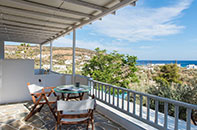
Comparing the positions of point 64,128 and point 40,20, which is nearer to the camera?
point 64,128

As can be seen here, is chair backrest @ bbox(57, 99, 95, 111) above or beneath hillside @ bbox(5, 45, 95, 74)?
beneath

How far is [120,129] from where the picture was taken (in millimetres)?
2873

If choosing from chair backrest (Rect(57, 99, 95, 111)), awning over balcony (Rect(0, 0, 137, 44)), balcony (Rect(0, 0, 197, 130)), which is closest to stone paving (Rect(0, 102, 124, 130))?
balcony (Rect(0, 0, 197, 130))

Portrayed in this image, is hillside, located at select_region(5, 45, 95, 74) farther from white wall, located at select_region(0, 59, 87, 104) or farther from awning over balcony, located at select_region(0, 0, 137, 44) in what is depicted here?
awning over balcony, located at select_region(0, 0, 137, 44)

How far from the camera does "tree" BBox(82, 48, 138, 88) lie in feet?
31.4

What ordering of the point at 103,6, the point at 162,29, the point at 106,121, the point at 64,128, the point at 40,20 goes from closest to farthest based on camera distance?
the point at 64,128 → the point at 106,121 → the point at 103,6 → the point at 40,20 → the point at 162,29

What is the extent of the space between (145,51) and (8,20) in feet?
106

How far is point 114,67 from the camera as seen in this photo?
981cm

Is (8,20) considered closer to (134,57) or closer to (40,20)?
(40,20)

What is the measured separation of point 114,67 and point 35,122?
23.8ft

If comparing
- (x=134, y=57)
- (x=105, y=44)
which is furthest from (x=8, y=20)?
(x=105, y=44)

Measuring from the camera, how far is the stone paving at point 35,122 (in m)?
2.90

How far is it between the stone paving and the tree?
231 inches

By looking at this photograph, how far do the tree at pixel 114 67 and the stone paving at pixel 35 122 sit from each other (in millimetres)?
5862
